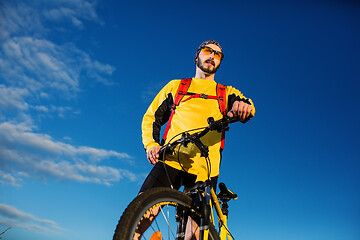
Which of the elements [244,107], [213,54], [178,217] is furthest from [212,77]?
[178,217]

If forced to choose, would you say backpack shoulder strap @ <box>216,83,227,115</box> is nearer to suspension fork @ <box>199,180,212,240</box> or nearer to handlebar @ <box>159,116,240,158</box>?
handlebar @ <box>159,116,240,158</box>

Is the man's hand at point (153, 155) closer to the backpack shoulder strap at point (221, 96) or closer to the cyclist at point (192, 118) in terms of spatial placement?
the cyclist at point (192, 118)

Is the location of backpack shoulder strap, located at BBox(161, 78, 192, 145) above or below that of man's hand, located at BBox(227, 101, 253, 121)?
above

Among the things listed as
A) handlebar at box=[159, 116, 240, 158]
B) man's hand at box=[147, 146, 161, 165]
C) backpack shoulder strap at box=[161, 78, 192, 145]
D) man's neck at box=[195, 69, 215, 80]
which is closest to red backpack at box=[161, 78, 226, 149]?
backpack shoulder strap at box=[161, 78, 192, 145]

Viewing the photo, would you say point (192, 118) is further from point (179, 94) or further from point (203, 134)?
point (203, 134)

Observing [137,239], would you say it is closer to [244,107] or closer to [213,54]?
[244,107]

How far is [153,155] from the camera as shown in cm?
342

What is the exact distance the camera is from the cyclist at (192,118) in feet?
11.4

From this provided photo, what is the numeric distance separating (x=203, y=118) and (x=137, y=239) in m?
1.84

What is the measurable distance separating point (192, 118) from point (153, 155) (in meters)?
0.81

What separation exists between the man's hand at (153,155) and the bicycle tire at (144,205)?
0.67 metres

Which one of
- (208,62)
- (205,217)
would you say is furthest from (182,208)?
(208,62)

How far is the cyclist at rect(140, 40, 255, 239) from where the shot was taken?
3.49 m

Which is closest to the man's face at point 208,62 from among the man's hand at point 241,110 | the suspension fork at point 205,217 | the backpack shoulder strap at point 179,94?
the backpack shoulder strap at point 179,94
